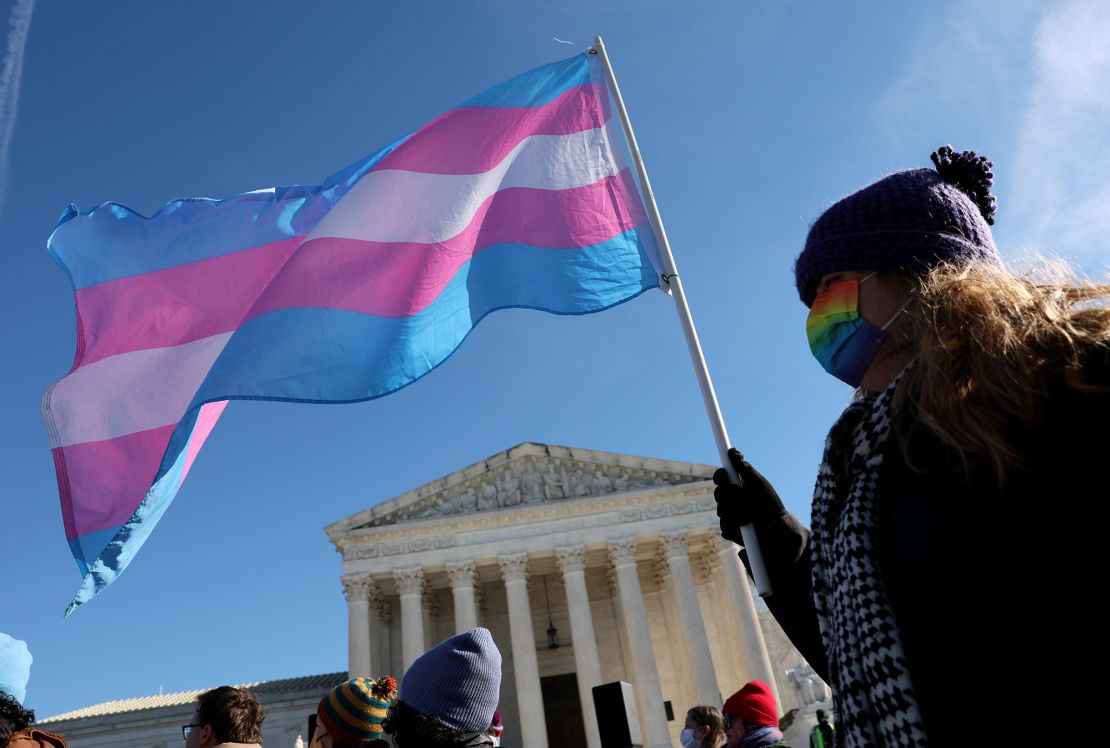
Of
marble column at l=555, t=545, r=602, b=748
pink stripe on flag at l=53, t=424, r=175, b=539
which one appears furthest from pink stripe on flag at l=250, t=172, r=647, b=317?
marble column at l=555, t=545, r=602, b=748

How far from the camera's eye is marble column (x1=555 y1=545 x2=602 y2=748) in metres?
25.8

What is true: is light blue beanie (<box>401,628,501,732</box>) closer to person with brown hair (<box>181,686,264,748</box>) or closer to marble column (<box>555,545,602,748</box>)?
person with brown hair (<box>181,686,264,748</box>)

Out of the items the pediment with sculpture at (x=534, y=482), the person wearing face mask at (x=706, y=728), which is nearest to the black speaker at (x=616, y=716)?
the person wearing face mask at (x=706, y=728)

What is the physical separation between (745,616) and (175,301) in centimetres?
2512

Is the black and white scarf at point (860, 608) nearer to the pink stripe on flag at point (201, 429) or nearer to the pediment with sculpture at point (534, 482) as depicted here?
the pink stripe on flag at point (201, 429)

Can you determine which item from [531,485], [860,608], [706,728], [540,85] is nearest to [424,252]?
[540,85]

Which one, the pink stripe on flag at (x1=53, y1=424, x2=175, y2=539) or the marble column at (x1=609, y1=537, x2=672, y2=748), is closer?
the pink stripe on flag at (x1=53, y1=424, x2=175, y2=539)

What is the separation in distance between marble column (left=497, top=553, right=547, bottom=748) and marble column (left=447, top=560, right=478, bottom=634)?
1.24 m

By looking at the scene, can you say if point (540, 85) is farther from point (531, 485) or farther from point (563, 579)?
point (563, 579)

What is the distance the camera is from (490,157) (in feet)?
20.2

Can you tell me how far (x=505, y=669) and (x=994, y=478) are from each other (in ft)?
108

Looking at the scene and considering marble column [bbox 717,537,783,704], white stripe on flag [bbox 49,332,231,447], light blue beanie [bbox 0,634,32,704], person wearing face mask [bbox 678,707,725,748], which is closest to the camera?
light blue beanie [bbox 0,634,32,704]

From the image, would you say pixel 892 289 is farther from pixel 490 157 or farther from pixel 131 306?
pixel 131 306

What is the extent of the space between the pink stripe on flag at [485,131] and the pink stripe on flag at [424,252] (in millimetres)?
484
